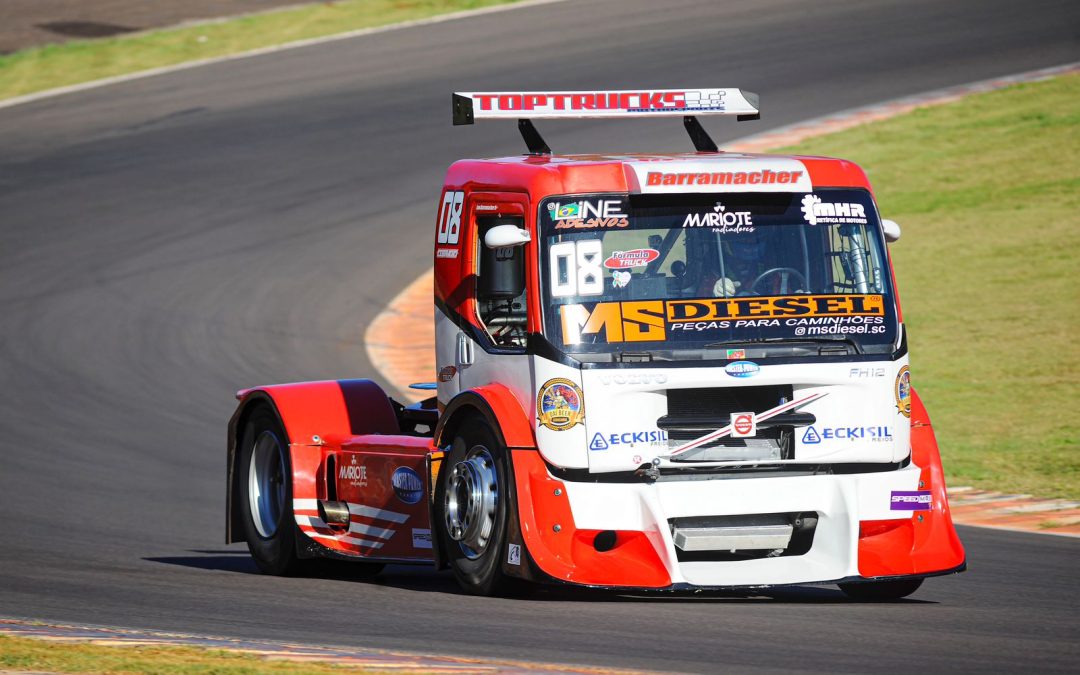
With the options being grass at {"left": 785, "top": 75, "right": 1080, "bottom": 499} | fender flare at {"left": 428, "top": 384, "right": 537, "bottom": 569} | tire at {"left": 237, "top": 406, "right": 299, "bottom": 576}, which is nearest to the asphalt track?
tire at {"left": 237, "top": 406, "right": 299, "bottom": 576}

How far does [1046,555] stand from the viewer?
11.1m

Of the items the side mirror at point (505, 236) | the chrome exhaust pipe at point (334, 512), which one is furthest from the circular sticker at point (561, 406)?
the chrome exhaust pipe at point (334, 512)

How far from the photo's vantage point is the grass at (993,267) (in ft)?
52.9

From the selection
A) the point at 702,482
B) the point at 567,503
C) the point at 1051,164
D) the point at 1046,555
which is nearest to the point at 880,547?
the point at 702,482

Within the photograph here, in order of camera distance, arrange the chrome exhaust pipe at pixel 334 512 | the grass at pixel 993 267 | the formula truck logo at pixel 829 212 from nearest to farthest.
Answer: the formula truck logo at pixel 829 212 → the chrome exhaust pipe at pixel 334 512 → the grass at pixel 993 267

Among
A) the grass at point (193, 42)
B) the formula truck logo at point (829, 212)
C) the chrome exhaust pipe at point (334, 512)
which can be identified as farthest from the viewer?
the grass at point (193, 42)

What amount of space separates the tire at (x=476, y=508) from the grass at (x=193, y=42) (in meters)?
26.8

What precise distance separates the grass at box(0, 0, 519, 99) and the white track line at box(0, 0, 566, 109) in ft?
0.80

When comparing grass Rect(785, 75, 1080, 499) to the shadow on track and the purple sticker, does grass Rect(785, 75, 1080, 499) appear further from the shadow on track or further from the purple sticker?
the purple sticker

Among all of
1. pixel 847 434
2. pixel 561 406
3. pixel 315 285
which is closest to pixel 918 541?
pixel 847 434

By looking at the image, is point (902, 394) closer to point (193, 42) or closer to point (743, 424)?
point (743, 424)

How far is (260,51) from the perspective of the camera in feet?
117

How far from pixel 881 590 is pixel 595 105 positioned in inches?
126

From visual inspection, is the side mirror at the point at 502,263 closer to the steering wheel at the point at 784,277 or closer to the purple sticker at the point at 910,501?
the steering wheel at the point at 784,277
